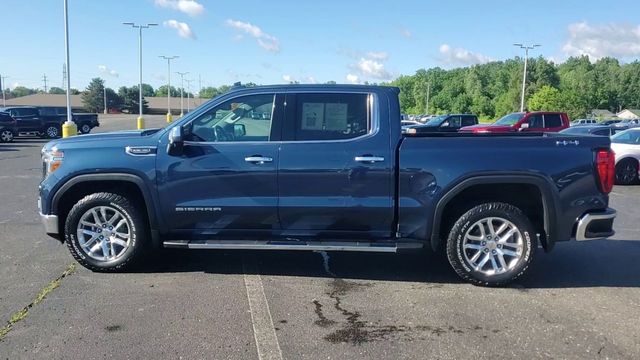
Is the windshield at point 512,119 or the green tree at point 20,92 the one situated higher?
the green tree at point 20,92

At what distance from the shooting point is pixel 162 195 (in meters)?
5.44

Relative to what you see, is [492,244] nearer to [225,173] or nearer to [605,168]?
[605,168]

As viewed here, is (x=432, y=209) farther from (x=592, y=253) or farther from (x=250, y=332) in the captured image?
(x=592, y=253)

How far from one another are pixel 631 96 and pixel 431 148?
155m

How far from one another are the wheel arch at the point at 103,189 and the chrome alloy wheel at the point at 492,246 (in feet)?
10.2

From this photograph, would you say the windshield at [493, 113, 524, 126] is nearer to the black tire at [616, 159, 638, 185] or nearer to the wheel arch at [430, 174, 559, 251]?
the black tire at [616, 159, 638, 185]

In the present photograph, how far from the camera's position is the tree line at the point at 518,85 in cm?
11456

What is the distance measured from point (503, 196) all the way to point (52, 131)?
3250cm

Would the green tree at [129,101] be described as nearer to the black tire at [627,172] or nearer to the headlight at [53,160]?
the black tire at [627,172]

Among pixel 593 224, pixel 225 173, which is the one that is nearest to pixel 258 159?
pixel 225 173

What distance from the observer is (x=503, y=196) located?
5.54m

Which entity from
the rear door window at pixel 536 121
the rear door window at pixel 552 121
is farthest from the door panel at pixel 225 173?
the rear door window at pixel 552 121

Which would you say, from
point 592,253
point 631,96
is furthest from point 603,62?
point 592,253

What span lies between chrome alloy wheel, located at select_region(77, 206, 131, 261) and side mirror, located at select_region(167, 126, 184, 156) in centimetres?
92
